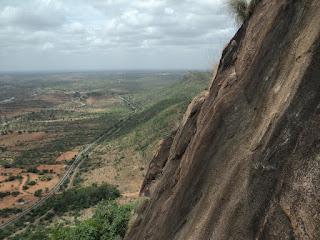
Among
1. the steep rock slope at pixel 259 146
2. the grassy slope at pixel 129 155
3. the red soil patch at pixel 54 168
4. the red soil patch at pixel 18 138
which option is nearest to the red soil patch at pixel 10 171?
the red soil patch at pixel 54 168

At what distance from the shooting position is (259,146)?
10.1m

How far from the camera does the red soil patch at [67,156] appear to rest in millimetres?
114150

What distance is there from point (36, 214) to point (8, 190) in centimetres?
2158

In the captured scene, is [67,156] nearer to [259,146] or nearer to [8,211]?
[8,211]

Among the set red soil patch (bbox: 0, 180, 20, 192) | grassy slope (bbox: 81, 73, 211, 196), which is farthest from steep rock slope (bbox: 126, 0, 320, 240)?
red soil patch (bbox: 0, 180, 20, 192)

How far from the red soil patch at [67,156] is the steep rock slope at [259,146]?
331 ft

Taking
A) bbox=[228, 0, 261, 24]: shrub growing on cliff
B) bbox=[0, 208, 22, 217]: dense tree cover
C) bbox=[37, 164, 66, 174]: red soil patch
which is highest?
bbox=[228, 0, 261, 24]: shrub growing on cliff

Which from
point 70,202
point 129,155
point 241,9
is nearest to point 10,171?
point 129,155

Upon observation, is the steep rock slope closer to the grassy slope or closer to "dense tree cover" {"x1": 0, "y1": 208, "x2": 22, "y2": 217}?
A: the grassy slope

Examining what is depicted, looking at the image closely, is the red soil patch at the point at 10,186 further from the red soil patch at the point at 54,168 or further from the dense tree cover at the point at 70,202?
the dense tree cover at the point at 70,202

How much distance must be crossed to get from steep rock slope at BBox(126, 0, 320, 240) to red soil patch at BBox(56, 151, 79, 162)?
101 m

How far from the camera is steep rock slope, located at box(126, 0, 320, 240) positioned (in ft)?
27.6

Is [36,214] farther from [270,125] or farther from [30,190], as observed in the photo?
[270,125]

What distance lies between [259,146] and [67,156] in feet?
367
